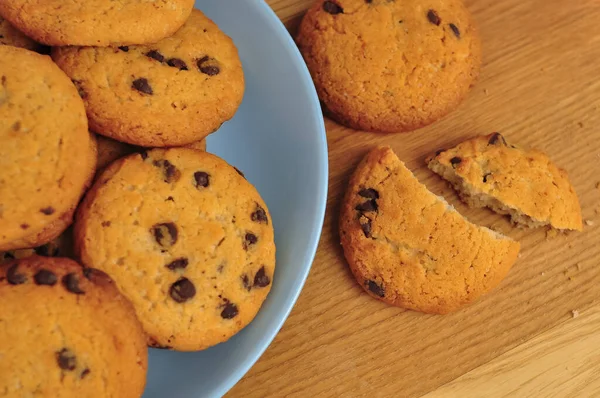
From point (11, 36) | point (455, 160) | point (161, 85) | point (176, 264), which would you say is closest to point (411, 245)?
point (455, 160)

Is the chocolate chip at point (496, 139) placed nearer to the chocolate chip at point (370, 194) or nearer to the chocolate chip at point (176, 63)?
the chocolate chip at point (370, 194)

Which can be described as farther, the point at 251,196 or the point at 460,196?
the point at 460,196

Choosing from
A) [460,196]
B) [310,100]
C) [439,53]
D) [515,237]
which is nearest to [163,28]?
[310,100]

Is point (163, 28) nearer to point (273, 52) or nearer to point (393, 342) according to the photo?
point (273, 52)

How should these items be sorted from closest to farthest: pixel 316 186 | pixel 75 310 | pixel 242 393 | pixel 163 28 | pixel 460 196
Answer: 1. pixel 75 310
2. pixel 163 28
3. pixel 316 186
4. pixel 242 393
5. pixel 460 196

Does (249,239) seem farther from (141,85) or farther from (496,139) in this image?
(496,139)

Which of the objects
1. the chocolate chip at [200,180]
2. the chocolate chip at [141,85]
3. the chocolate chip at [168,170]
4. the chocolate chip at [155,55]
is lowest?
the chocolate chip at [200,180]

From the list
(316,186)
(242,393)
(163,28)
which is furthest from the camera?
(242,393)

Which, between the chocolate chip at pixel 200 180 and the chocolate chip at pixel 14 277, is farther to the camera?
the chocolate chip at pixel 200 180

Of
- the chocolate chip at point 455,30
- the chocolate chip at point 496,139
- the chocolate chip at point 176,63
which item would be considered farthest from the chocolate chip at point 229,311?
the chocolate chip at point 455,30
